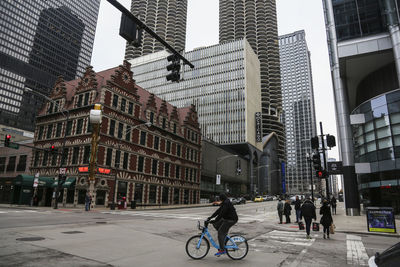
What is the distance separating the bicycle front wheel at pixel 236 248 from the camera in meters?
7.54

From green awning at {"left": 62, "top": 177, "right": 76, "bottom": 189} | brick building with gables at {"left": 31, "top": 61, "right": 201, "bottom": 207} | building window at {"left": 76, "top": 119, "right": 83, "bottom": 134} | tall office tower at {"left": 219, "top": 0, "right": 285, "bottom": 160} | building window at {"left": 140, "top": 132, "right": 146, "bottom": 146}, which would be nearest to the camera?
green awning at {"left": 62, "top": 177, "right": 76, "bottom": 189}

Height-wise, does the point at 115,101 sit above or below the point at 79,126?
above

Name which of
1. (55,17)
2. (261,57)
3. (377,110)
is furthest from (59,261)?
(55,17)

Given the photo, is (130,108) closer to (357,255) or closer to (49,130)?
(49,130)

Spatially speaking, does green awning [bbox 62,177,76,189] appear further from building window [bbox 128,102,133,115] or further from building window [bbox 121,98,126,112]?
building window [bbox 128,102,133,115]

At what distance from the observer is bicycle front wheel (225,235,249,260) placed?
7539 mm

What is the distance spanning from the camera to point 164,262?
6945mm

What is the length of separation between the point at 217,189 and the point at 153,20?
114541 mm

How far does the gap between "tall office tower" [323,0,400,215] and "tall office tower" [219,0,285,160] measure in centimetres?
10863

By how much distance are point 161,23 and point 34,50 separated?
68000 mm

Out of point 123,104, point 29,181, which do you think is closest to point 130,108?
point 123,104

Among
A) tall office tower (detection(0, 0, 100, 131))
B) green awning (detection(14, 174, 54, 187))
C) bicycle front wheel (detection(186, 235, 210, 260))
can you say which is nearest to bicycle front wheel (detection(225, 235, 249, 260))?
bicycle front wheel (detection(186, 235, 210, 260))

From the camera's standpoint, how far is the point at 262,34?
15075 centimetres

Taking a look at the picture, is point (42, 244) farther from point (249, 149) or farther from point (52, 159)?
point (249, 149)
